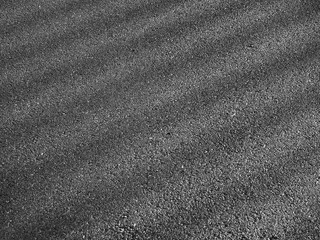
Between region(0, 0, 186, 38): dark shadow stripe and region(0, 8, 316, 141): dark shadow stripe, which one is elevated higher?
region(0, 0, 186, 38): dark shadow stripe

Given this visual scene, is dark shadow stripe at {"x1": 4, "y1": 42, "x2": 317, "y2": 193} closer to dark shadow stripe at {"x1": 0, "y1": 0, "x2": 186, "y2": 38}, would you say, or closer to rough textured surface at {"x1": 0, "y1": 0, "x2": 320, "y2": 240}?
rough textured surface at {"x1": 0, "y1": 0, "x2": 320, "y2": 240}

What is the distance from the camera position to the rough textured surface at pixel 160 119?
2.50 m

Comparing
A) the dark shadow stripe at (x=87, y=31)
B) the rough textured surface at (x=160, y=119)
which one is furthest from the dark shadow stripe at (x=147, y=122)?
the dark shadow stripe at (x=87, y=31)

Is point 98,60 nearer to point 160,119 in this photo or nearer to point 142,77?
point 142,77

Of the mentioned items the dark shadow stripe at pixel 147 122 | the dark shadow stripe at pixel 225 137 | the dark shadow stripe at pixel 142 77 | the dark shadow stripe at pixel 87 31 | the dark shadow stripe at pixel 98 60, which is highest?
the dark shadow stripe at pixel 87 31

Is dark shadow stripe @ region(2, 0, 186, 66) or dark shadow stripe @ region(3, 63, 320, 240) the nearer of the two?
dark shadow stripe @ region(3, 63, 320, 240)

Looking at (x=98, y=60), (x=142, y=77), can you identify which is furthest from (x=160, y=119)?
(x=98, y=60)

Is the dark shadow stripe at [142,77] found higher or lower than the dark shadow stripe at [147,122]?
higher

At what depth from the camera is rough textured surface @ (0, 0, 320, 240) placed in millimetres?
2502

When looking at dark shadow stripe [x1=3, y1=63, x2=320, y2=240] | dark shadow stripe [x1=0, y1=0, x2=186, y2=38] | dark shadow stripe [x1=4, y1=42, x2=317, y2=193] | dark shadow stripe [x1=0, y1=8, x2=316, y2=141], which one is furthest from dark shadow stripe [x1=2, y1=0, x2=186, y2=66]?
dark shadow stripe [x1=3, y1=63, x2=320, y2=240]

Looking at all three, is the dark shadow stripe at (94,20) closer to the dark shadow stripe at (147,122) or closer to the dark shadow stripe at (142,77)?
the dark shadow stripe at (142,77)

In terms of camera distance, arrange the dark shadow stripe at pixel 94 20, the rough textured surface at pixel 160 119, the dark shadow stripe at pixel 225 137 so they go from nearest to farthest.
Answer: the rough textured surface at pixel 160 119, the dark shadow stripe at pixel 225 137, the dark shadow stripe at pixel 94 20

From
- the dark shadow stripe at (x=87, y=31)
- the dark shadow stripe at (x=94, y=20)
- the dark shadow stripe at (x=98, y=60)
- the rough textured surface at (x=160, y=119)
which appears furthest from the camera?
the dark shadow stripe at (x=94, y=20)

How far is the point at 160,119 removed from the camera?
114 inches
